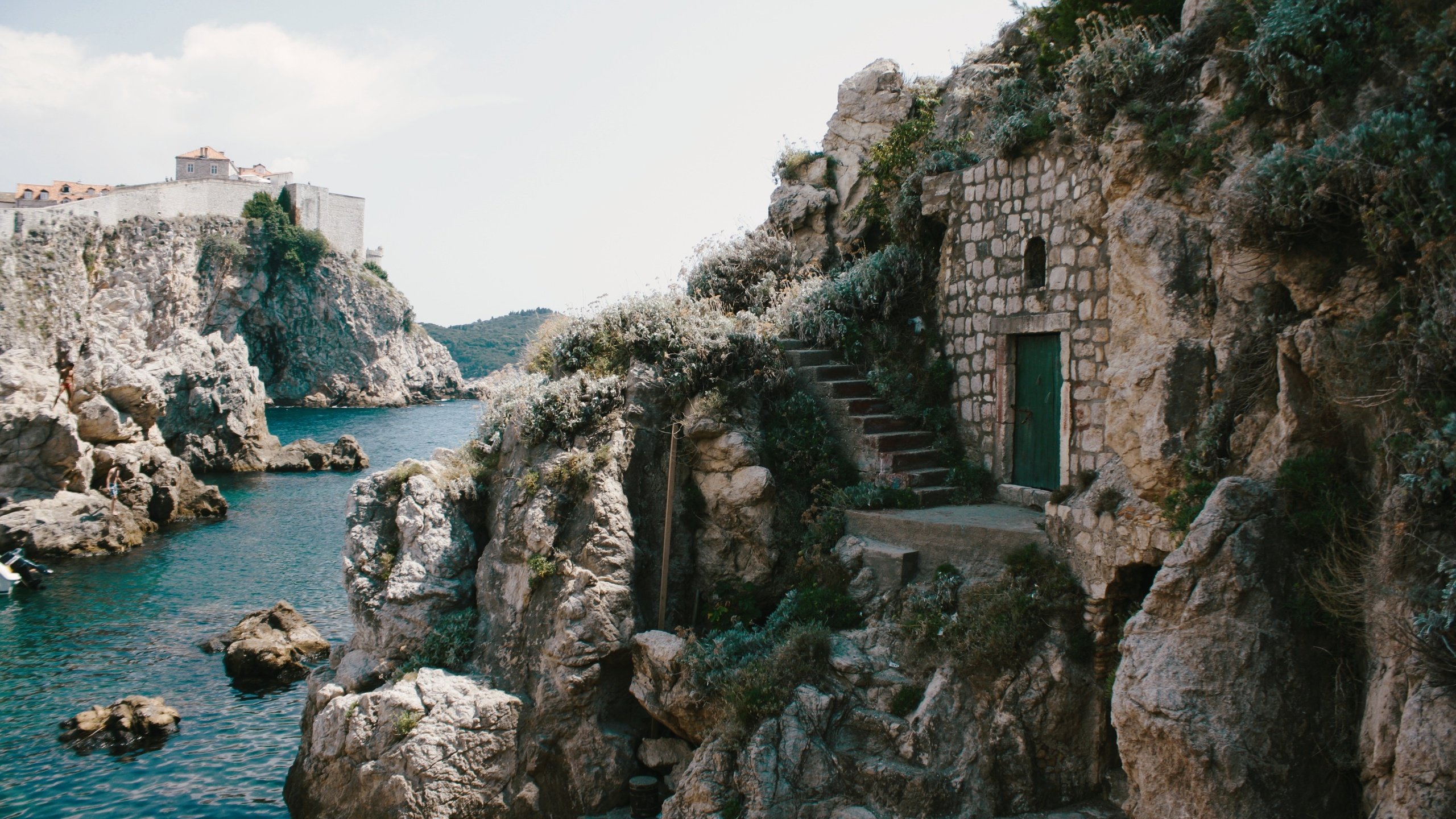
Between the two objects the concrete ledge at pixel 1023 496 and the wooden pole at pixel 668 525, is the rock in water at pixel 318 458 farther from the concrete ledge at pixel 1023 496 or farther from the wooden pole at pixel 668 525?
the concrete ledge at pixel 1023 496

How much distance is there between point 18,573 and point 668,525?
66.6ft

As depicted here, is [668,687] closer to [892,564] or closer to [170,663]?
[892,564]

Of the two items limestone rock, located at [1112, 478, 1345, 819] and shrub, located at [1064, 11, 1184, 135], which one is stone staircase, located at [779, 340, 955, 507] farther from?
limestone rock, located at [1112, 478, 1345, 819]

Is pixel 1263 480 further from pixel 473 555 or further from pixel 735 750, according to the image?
pixel 473 555

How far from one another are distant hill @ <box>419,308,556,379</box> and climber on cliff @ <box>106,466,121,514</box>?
108639 mm

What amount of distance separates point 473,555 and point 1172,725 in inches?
353

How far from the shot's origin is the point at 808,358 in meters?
13.7

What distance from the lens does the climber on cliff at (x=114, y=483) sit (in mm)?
28766

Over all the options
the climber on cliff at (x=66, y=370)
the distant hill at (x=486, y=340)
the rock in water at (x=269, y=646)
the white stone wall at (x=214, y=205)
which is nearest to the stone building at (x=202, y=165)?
the white stone wall at (x=214, y=205)

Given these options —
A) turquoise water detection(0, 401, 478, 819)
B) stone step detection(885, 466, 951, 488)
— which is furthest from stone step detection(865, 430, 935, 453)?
turquoise water detection(0, 401, 478, 819)

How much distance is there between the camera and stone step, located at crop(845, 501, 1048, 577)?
392 inches

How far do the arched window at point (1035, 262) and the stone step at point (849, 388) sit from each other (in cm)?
284

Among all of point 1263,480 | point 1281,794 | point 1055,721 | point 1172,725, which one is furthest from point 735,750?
point 1263,480

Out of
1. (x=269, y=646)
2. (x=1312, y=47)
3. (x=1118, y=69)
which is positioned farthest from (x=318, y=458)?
(x=1312, y=47)
